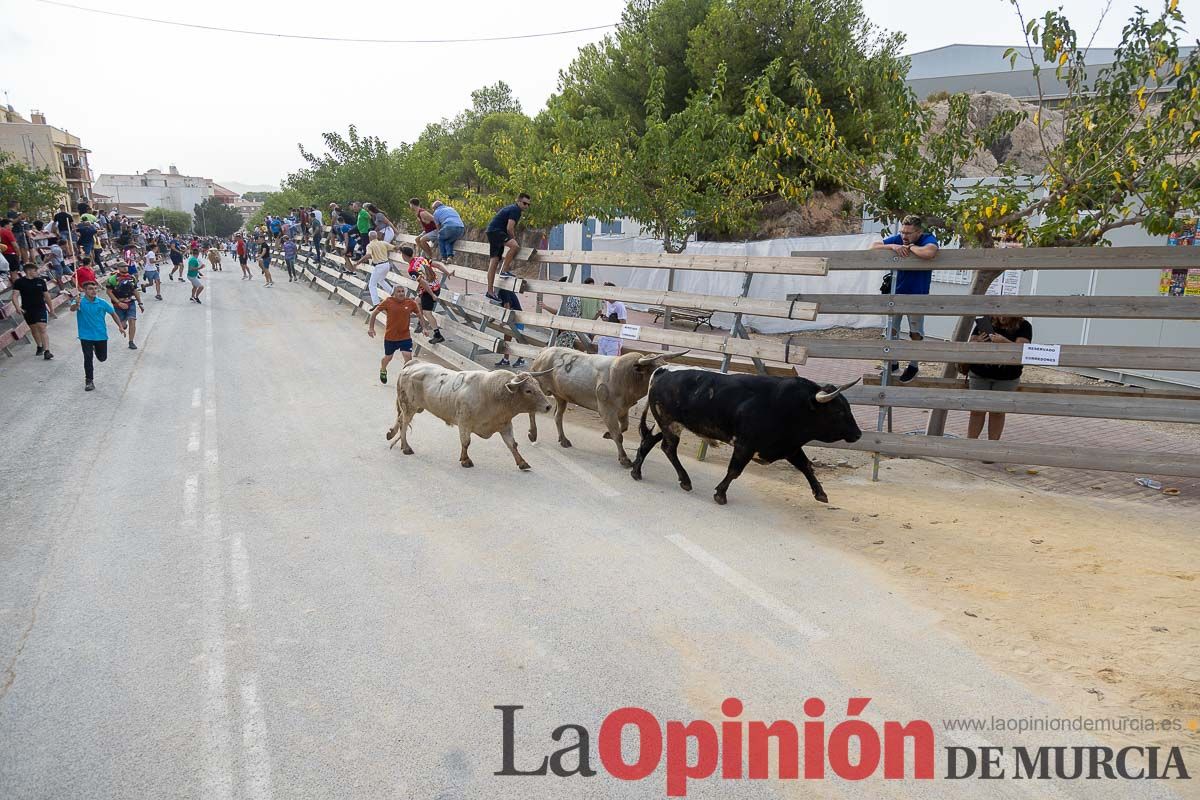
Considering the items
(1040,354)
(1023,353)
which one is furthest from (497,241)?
(1040,354)

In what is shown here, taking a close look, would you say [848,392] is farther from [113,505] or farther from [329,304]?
[329,304]

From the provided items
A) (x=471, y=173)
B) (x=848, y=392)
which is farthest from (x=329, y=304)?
(x=471, y=173)

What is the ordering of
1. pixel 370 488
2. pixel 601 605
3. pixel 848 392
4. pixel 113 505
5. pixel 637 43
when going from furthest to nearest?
pixel 637 43 → pixel 848 392 → pixel 370 488 → pixel 113 505 → pixel 601 605

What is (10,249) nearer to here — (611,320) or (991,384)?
(611,320)

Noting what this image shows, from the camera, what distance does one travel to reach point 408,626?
4.96 metres

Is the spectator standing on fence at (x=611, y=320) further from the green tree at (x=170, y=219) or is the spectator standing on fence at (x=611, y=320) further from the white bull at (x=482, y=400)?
the green tree at (x=170, y=219)

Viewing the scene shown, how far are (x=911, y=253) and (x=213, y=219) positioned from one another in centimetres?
13846

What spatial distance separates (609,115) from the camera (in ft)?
89.7

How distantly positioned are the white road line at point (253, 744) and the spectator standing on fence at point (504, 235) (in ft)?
28.1

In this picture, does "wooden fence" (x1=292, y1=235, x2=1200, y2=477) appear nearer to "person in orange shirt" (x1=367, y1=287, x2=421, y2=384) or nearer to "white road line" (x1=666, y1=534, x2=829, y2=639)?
"white road line" (x1=666, y1=534, x2=829, y2=639)

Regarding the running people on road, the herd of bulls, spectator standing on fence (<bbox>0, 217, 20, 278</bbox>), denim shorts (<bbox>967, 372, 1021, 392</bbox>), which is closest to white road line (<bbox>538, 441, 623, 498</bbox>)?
the herd of bulls

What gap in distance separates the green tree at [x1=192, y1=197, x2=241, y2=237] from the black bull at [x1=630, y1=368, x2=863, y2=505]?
133 m

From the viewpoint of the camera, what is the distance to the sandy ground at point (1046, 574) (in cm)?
436

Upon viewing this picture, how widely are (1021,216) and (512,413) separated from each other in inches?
248
